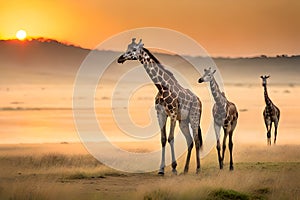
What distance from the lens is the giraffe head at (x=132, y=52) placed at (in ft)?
74.0

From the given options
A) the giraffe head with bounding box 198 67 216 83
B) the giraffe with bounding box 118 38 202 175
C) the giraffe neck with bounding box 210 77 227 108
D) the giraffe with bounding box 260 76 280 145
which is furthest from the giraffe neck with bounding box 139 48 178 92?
the giraffe with bounding box 260 76 280 145

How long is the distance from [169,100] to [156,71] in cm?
114

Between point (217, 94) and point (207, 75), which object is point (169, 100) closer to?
point (207, 75)

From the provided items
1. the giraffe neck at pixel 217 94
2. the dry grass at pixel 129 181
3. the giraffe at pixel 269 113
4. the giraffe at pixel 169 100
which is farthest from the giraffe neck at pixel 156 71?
the giraffe at pixel 269 113

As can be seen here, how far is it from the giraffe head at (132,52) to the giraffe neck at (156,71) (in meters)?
0.33

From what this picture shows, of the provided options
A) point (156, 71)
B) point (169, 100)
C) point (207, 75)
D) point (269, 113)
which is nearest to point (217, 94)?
point (207, 75)

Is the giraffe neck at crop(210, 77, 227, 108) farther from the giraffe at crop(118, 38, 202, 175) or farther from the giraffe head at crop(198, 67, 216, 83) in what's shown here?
the giraffe at crop(118, 38, 202, 175)

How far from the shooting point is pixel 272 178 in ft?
74.2

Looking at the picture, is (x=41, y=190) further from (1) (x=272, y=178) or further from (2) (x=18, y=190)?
(1) (x=272, y=178)

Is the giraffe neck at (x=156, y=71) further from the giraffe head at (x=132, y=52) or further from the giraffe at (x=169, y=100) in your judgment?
the giraffe head at (x=132, y=52)

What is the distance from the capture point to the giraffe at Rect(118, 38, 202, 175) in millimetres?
22891

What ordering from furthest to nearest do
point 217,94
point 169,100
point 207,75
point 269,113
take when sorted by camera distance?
point 269,113 → point 217,94 → point 207,75 → point 169,100

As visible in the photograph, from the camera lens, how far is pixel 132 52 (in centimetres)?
2277

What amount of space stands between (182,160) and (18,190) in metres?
11.9
